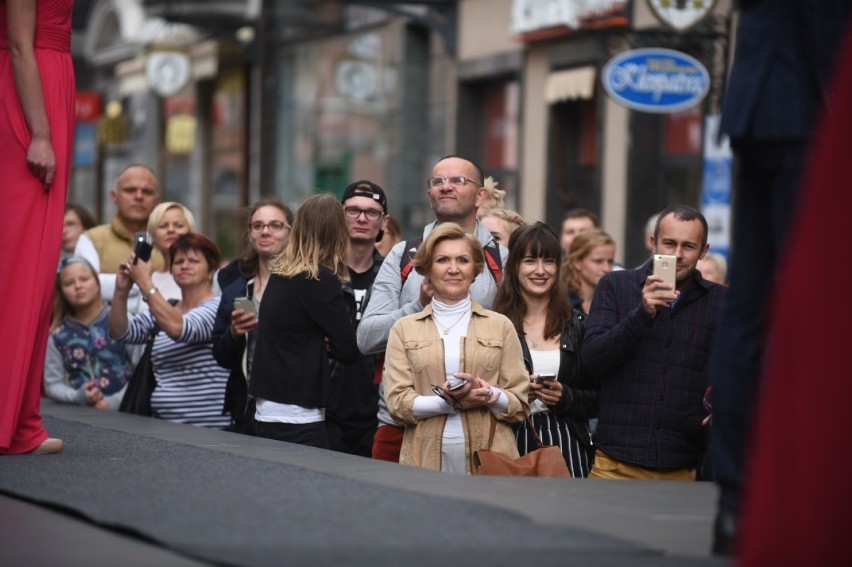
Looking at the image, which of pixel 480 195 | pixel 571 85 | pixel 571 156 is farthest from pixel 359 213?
pixel 571 156

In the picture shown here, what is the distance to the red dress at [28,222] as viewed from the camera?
22.6 ft

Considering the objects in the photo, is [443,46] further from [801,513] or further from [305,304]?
[801,513]

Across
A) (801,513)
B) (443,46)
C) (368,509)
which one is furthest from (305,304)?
(443,46)

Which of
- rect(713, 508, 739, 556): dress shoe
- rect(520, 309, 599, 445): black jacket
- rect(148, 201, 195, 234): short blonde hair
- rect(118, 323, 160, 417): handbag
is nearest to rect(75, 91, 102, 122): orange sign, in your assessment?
rect(148, 201, 195, 234): short blonde hair

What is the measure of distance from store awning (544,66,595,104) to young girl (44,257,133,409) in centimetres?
1021

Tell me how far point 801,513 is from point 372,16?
2281 cm

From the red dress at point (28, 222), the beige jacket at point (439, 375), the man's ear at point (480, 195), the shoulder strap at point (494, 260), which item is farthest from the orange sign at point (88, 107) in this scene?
the red dress at point (28, 222)

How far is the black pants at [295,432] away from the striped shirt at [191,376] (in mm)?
1303

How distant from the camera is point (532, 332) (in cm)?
866

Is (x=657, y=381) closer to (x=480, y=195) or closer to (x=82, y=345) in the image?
(x=480, y=195)

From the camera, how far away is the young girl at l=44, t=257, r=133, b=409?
Answer: 11.0m

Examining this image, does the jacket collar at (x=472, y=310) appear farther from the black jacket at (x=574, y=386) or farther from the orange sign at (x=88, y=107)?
the orange sign at (x=88, y=107)

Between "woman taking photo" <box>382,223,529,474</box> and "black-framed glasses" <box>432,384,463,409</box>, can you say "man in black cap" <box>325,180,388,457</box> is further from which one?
"black-framed glasses" <box>432,384,463,409</box>

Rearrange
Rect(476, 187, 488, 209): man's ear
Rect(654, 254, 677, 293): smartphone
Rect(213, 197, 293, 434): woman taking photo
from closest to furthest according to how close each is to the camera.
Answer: Rect(654, 254, 677, 293): smartphone → Rect(213, 197, 293, 434): woman taking photo → Rect(476, 187, 488, 209): man's ear
